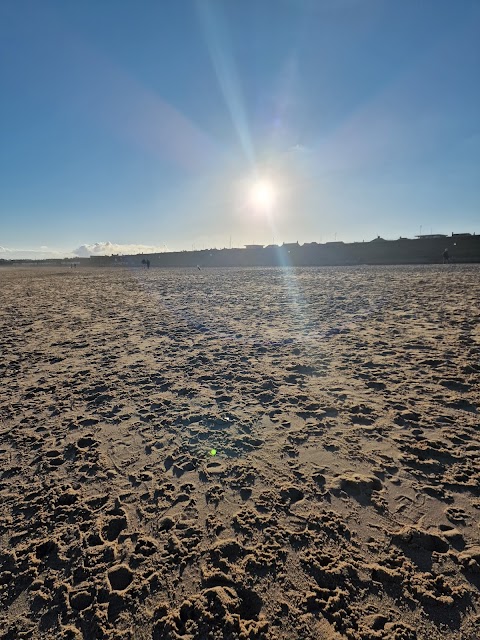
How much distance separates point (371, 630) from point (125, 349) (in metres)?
6.53

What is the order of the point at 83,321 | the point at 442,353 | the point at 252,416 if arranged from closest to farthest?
the point at 252,416 → the point at 442,353 → the point at 83,321

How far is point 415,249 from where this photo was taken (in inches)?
1973

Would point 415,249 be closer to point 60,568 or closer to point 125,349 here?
point 125,349

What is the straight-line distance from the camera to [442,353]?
251 inches

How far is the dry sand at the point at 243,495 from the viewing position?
2.05 meters

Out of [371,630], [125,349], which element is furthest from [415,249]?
[371,630]

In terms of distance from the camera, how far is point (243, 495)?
3035mm

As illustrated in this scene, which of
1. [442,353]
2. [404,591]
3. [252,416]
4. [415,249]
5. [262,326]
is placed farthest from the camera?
[415,249]

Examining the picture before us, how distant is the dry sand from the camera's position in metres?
2.05

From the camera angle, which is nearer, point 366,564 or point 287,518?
point 366,564

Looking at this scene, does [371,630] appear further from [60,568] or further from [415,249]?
[415,249]

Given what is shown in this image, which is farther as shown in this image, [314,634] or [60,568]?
[60,568]

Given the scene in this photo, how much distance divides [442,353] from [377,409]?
2.91 m

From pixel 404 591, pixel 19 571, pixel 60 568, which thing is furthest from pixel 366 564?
pixel 19 571
